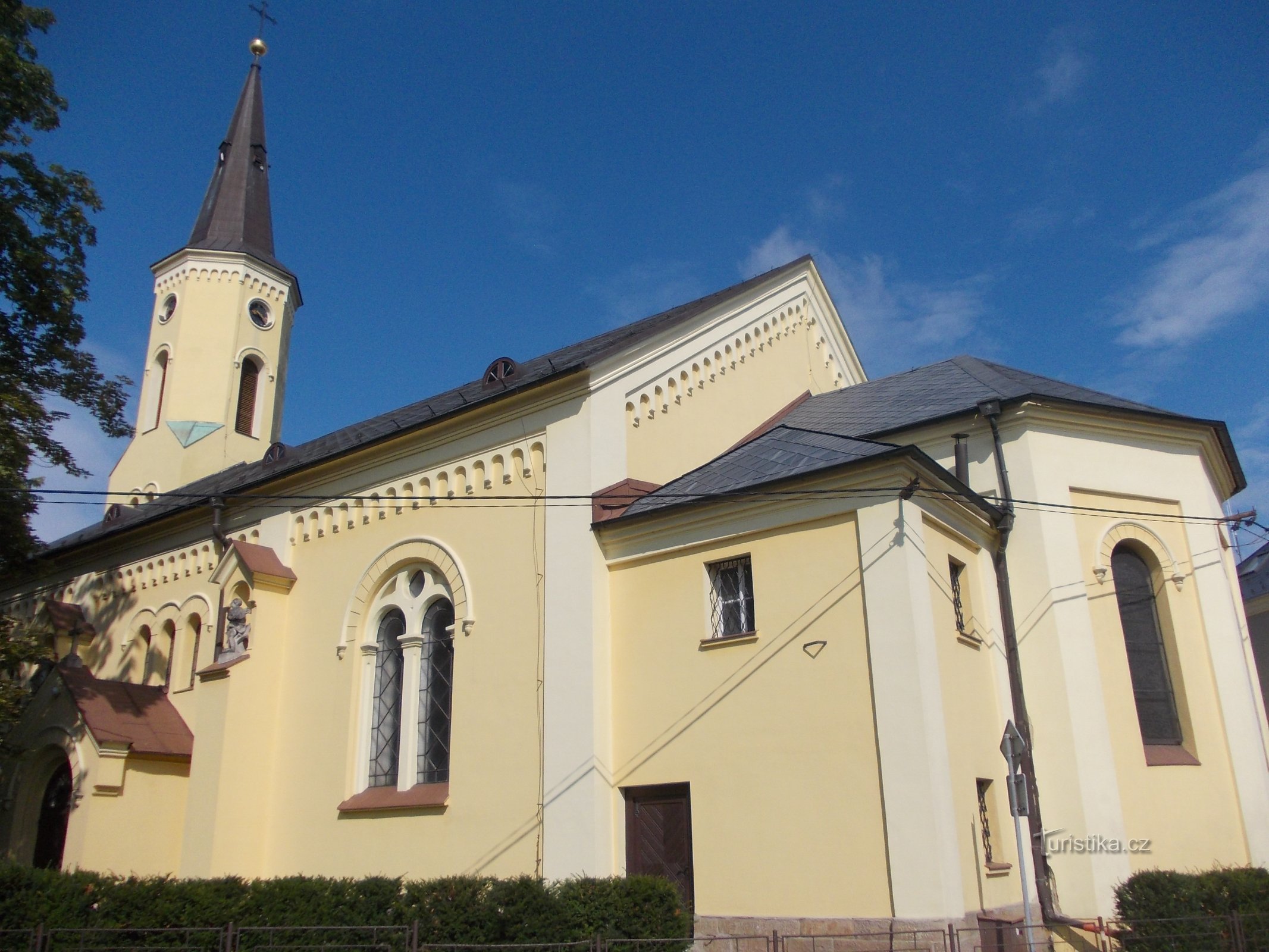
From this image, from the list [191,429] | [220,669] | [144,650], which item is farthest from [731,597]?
[191,429]

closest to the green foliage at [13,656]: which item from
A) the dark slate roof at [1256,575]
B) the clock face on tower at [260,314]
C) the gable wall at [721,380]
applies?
the gable wall at [721,380]

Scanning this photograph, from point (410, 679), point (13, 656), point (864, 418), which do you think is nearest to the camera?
point (410, 679)

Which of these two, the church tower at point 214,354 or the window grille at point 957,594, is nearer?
the window grille at point 957,594

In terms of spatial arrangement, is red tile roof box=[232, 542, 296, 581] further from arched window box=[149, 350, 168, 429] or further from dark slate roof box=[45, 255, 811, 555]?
arched window box=[149, 350, 168, 429]

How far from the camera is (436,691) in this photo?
15594 mm

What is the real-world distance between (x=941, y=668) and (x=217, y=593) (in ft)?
47.3

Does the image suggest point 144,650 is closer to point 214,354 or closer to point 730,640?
point 214,354

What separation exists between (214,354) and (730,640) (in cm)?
2071

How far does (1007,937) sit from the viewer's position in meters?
11.3

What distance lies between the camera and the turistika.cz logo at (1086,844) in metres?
12.7

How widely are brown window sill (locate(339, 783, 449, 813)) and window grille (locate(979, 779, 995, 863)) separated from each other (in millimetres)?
6971

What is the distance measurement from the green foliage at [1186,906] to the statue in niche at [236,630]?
13562 millimetres

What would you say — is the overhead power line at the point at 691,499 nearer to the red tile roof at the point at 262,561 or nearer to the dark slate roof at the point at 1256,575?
the red tile roof at the point at 262,561

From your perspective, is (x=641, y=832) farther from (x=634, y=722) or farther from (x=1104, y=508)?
(x=1104, y=508)
